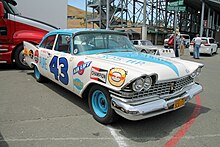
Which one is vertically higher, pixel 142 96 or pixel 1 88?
pixel 142 96

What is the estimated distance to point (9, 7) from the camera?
8031 millimetres

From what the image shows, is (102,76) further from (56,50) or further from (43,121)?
(56,50)

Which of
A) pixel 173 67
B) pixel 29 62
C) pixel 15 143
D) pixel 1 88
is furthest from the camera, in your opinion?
pixel 29 62

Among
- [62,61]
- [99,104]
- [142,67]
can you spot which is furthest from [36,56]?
[142,67]

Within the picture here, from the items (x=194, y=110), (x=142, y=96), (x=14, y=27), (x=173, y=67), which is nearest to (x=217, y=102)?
(x=194, y=110)

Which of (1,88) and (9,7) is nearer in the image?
(1,88)

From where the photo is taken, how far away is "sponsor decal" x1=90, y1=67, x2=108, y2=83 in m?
3.29

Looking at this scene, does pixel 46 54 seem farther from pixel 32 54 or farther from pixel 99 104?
pixel 99 104

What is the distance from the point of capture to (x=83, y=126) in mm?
3580

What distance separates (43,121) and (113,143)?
1.43 meters

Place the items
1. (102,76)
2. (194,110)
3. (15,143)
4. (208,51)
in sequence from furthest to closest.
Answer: (208,51)
(194,110)
(102,76)
(15,143)

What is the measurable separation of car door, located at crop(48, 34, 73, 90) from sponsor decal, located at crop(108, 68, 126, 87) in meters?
1.26

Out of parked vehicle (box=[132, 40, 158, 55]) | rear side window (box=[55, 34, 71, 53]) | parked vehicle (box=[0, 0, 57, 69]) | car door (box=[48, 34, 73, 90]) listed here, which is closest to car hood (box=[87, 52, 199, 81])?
car door (box=[48, 34, 73, 90])

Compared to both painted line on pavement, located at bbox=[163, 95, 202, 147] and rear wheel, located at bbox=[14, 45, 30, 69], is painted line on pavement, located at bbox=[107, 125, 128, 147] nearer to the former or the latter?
painted line on pavement, located at bbox=[163, 95, 202, 147]
